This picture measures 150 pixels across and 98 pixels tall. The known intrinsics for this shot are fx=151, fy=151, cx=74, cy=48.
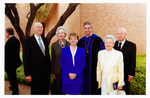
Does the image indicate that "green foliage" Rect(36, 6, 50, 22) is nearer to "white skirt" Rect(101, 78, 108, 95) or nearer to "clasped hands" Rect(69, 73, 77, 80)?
"clasped hands" Rect(69, 73, 77, 80)

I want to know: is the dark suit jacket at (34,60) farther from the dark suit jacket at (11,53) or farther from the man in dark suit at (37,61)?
the dark suit jacket at (11,53)

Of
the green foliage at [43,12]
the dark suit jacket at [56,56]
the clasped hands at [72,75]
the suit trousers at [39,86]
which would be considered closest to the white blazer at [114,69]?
the clasped hands at [72,75]

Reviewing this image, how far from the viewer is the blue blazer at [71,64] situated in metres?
3.33

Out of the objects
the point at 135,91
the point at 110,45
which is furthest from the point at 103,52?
the point at 135,91

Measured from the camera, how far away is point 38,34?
3480 mm

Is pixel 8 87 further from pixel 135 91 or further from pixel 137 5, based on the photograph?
pixel 137 5

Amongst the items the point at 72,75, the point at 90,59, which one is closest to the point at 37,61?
the point at 72,75

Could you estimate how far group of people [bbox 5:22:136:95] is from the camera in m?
3.23

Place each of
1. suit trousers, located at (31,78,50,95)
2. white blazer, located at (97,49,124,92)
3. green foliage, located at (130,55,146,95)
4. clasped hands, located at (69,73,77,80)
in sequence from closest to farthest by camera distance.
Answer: white blazer, located at (97,49,124,92) → clasped hands, located at (69,73,77,80) → suit trousers, located at (31,78,50,95) → green foliage, located at (130,55,146,95)

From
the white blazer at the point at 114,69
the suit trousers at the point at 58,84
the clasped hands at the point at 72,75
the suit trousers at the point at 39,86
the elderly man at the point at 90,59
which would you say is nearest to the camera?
the white blazer at the point at 114,69

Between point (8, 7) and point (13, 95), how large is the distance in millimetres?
3272

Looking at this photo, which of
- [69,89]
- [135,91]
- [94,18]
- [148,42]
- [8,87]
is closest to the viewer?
[69,89]

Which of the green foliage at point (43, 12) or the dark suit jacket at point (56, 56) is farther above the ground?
the green foliage at point (43, 12)

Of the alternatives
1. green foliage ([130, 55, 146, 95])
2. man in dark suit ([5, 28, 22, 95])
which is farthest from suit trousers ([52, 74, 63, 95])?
green foliage ([130, 55, 146, 95])
